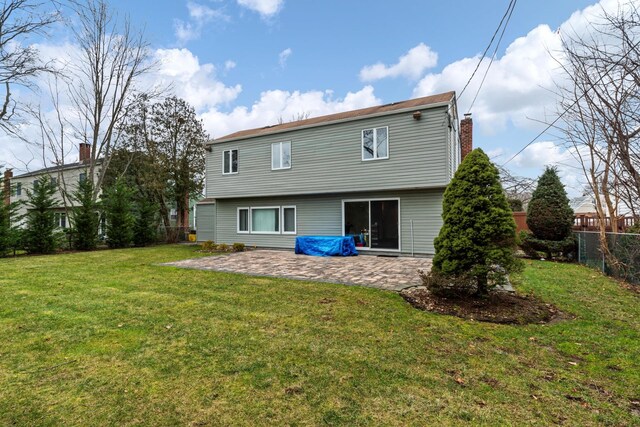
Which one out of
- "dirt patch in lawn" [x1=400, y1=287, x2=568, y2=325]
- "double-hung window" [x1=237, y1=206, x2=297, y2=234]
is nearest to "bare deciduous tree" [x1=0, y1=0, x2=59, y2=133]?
"double-hung window" [x1=237, y1=206, x2=297, y2=234]

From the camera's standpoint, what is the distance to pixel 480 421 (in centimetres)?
220

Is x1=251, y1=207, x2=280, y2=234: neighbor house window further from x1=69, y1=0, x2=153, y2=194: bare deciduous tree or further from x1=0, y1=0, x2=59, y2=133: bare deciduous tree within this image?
x1=0, y1=0, x2=59, y2=133: bare deciduous tree

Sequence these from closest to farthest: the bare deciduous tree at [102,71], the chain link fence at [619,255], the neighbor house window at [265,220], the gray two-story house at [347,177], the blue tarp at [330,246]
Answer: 1. the chain link fence at [619,255]
2. the gray two-story house at [347,177]
3. the blue tarp at [330,246]
4. the neighbor house window at [265,220]
5. the bare deciduous tree at [102,71]

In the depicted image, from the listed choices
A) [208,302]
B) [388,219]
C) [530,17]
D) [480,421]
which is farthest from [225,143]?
[480,421]

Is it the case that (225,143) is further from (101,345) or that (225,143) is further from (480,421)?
(480,421)

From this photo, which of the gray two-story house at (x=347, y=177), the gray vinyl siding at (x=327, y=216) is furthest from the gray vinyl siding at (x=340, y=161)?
the gray vinyl siding at (x=327, y=216)

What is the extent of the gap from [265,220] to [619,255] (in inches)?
468

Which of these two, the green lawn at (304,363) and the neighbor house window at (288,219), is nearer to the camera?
the green lawn at (304,363)

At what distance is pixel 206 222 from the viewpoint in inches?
701

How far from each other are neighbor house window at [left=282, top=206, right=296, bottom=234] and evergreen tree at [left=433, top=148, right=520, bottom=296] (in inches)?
348

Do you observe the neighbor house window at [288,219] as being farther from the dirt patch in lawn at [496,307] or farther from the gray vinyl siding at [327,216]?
the dirt patch in lawn at [496,307]

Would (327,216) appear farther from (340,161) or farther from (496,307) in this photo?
(496,307)

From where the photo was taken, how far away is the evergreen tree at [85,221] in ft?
47.7

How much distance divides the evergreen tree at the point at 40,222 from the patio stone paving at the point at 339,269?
7754 mm
